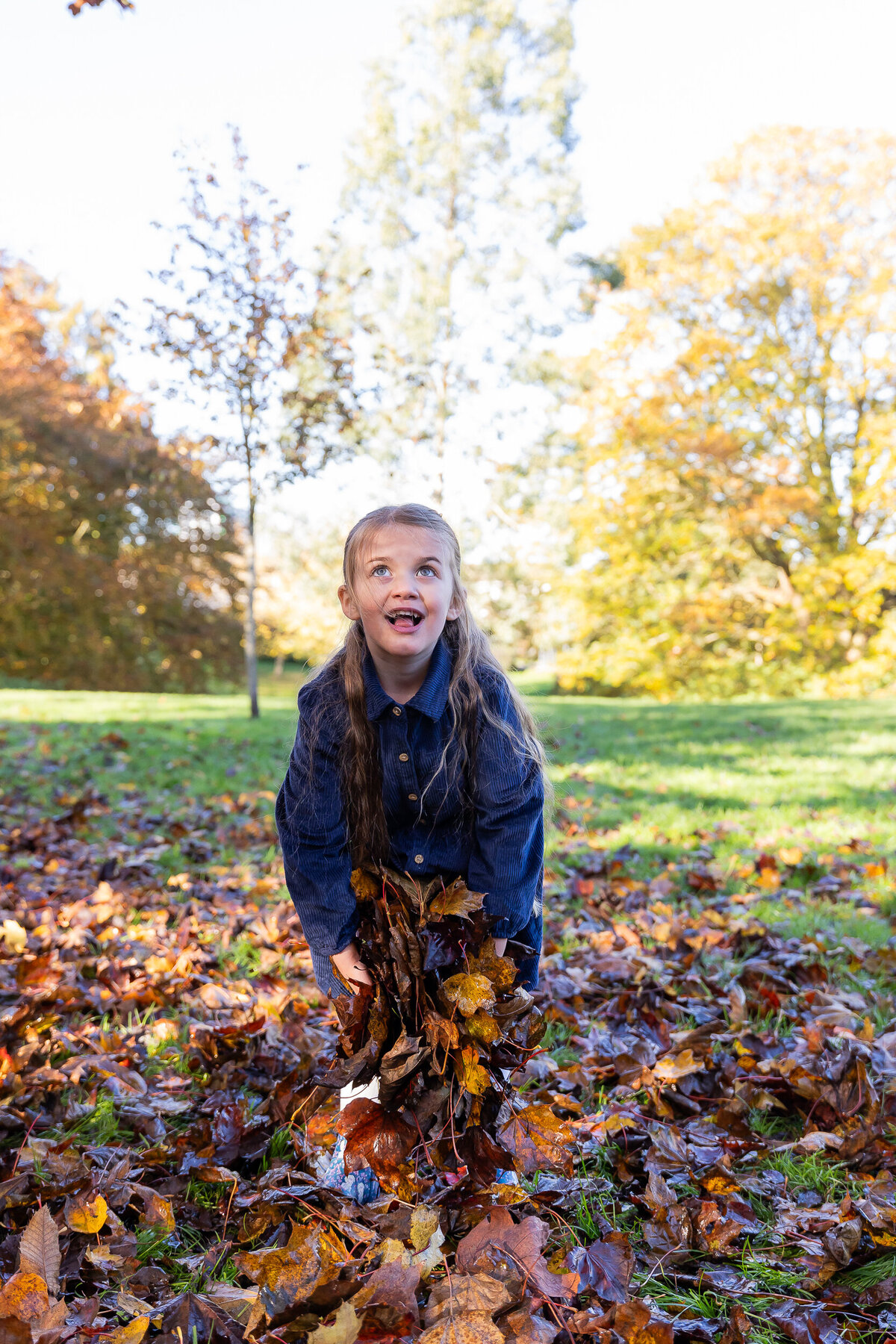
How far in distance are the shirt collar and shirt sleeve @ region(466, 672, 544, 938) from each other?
0.41ft

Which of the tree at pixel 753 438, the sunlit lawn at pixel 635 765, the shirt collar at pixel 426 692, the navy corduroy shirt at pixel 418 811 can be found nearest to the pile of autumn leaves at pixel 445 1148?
the navy corduroy shirt at pixel 418 811

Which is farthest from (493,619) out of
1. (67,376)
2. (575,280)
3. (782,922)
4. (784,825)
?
A: (782,922)

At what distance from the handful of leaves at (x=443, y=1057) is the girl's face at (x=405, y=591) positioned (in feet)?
1.85

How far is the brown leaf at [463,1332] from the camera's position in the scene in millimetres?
1320

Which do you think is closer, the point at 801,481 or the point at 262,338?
the point at 262,338

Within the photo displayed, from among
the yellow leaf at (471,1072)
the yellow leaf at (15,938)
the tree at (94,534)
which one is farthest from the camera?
the tree at (94,534)

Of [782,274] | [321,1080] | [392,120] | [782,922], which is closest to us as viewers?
[321,1080]

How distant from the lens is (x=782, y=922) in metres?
3.57

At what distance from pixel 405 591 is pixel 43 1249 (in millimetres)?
1445

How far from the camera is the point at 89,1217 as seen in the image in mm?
1688

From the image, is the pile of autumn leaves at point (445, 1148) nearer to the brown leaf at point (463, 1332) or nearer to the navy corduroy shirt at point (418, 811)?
the brown leaf at point (463, 1332)

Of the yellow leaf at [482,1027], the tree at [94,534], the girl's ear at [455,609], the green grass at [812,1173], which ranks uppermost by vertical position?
the tree at [94,534]

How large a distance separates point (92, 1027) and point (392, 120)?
20.9 m

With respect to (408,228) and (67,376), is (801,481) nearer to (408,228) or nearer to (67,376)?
(408,228)
